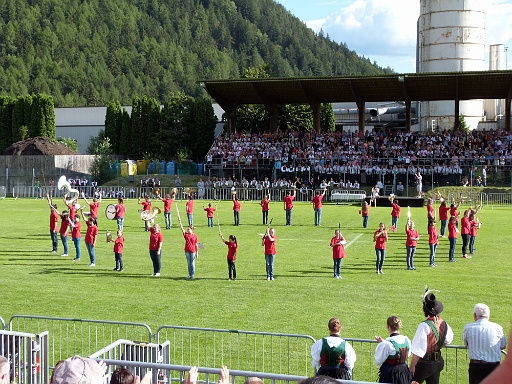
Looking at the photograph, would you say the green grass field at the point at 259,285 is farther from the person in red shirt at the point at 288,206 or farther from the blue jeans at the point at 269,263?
the person in red shirt at the point at 288,206

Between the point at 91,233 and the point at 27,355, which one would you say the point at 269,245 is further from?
the point at 27,355

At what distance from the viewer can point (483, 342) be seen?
859 cm

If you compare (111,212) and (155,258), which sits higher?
(111,212)

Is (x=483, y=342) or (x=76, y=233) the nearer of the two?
(x=483, y=342)

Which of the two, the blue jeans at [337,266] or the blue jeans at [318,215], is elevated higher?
the blue jeans at [318,215]

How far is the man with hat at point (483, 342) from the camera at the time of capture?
8555 mm

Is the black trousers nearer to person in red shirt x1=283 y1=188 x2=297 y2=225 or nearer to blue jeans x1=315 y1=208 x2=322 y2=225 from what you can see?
person in red shirt x1=283 y1=188 x2=297 y2=225

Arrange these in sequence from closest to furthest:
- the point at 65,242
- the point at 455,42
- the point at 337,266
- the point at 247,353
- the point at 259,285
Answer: the point at 247,353, the point at 259,285, the point at 337,266, the point at 65,242, the point at 455,42

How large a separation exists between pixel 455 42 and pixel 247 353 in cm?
6454

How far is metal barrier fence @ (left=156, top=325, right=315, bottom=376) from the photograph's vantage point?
36.0 feet

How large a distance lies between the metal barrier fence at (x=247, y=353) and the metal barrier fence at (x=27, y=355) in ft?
6.31

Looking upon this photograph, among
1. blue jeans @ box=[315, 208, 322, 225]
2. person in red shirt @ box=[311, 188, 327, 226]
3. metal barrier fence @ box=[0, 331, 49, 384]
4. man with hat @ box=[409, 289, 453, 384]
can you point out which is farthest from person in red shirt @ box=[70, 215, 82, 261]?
man with hat @ box=[409, 289, 453, 384]

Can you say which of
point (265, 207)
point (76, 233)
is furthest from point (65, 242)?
point (265, 207)

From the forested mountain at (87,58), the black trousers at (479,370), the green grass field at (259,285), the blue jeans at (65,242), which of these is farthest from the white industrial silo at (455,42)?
the forested mountain at (87,58)
